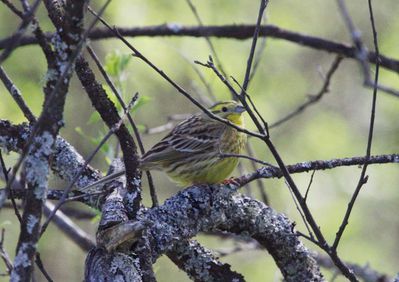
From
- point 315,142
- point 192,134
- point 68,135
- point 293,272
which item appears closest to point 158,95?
point 68,135

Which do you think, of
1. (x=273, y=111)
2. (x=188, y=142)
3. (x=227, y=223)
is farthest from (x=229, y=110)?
(x=273, y=111)

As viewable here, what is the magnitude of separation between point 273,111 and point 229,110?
3.22 meters

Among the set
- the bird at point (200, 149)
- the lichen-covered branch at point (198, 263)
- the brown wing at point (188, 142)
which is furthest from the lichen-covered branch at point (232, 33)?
the lichen-covered branch at point (198, 263)

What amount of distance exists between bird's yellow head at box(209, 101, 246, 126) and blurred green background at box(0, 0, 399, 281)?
1.42 meters

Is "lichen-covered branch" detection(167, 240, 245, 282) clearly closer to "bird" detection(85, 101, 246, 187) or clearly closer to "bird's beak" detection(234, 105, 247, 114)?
"bird" detection(85, 101, 246, 187)

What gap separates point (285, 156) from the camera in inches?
383

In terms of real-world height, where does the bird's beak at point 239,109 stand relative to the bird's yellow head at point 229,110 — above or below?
below

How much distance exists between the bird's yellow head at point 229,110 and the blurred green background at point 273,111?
142cm

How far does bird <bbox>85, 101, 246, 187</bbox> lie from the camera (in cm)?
567

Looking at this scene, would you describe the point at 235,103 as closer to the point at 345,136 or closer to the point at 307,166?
the point at 307,166

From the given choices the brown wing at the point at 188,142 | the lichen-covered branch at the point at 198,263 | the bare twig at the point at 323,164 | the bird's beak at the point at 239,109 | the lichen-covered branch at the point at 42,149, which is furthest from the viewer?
the bird's beak at the point at 239,109

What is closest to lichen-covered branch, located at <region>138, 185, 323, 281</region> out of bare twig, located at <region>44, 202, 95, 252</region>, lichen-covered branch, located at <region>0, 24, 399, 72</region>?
bare twig, located at <region>44, 202, 95, 252</region>

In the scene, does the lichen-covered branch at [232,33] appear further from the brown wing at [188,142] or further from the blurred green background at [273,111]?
the blurred green background at [273,111]

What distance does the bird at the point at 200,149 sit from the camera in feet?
18.6
